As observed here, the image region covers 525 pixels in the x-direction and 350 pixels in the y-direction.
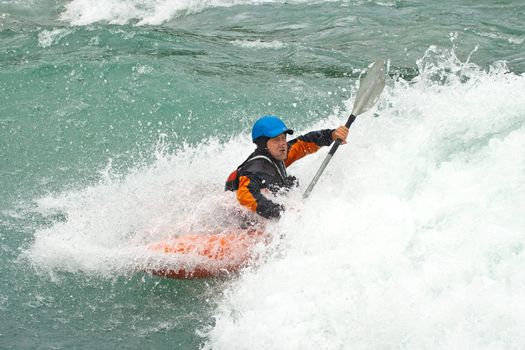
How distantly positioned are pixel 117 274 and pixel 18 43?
24.1ft

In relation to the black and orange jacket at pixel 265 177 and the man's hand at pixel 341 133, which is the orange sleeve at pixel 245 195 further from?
the man's hand at pixel 341 133

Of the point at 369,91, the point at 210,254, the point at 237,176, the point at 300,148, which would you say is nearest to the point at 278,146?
the point at 237,176

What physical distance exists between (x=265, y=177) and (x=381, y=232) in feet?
3.60

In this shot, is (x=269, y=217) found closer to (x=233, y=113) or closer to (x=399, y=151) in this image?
(x=399, y=151)

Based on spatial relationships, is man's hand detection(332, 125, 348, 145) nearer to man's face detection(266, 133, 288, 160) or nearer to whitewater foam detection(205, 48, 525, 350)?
whitewater foam detection(205, 48, 525, 350)

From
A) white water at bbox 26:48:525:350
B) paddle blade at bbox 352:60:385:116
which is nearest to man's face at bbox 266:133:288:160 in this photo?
white water at bbox 26:48:525:350

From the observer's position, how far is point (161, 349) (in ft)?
16.4

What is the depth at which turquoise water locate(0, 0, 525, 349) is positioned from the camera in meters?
4.67

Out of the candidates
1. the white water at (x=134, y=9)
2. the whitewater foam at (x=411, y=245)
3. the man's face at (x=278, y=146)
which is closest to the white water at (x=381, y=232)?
the whitewater foam at (x=411, y=245)

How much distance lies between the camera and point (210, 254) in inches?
227

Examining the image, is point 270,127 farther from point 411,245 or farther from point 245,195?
point 411,245

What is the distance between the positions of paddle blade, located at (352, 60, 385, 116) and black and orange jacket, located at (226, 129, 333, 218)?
50 cm

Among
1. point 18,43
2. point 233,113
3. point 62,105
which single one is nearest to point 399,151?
point 233,113

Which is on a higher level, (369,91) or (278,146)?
(369,91)
